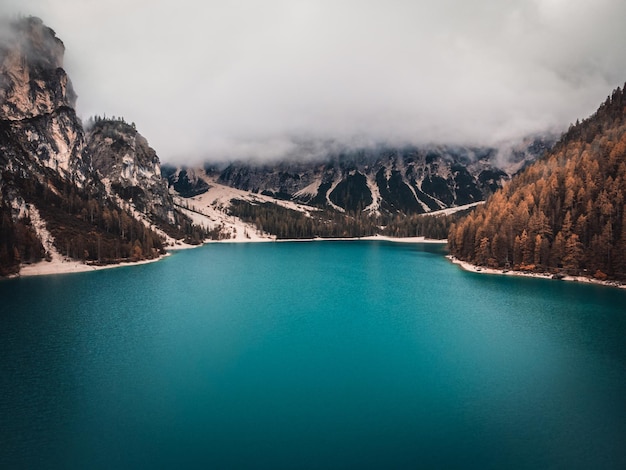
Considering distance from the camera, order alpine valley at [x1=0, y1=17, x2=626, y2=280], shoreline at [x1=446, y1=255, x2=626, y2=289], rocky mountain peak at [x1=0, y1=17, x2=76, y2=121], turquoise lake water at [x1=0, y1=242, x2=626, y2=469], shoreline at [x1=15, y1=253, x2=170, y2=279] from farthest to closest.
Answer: rocky mountain peak at [x1=0, y1=17, x2=76, y2=121]
shoreline at [x1=15, y1=253, x2=170, y2=279]
alpine valley at [x1=0, y1=17, x2=626, y2=280]
shoreline at [x1=446, y1=255, x2=626, y2=289]
turquoise lake water at [x1=0, y1=242, x2=626, y2=469]

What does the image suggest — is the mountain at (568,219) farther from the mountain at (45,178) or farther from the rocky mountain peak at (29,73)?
the rocky mountain peak at (29,73)

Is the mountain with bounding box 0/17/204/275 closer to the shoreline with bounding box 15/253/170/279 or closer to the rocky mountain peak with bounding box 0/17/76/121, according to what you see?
the rocky mountain peak with bounding box 0/17/76/121

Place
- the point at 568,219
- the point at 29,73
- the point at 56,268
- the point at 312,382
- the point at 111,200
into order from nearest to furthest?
the point at 312,382 < the point at 568,219 < the point at 56,268 < the point at 29,73 < the point at 111,200

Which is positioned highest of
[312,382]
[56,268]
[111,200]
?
[111,200]

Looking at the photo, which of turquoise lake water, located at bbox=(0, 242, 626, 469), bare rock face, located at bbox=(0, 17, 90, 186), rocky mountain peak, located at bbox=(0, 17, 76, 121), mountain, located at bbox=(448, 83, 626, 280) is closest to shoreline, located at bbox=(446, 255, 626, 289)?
mountain, located at bbox=(448, 83, 626, 280)

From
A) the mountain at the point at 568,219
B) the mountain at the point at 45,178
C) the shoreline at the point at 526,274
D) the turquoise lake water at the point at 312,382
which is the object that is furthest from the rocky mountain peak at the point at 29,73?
the mountain at the point at 568,219

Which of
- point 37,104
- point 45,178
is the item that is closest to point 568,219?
point 45,178

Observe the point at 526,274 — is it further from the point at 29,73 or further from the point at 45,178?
the point at 29,73
